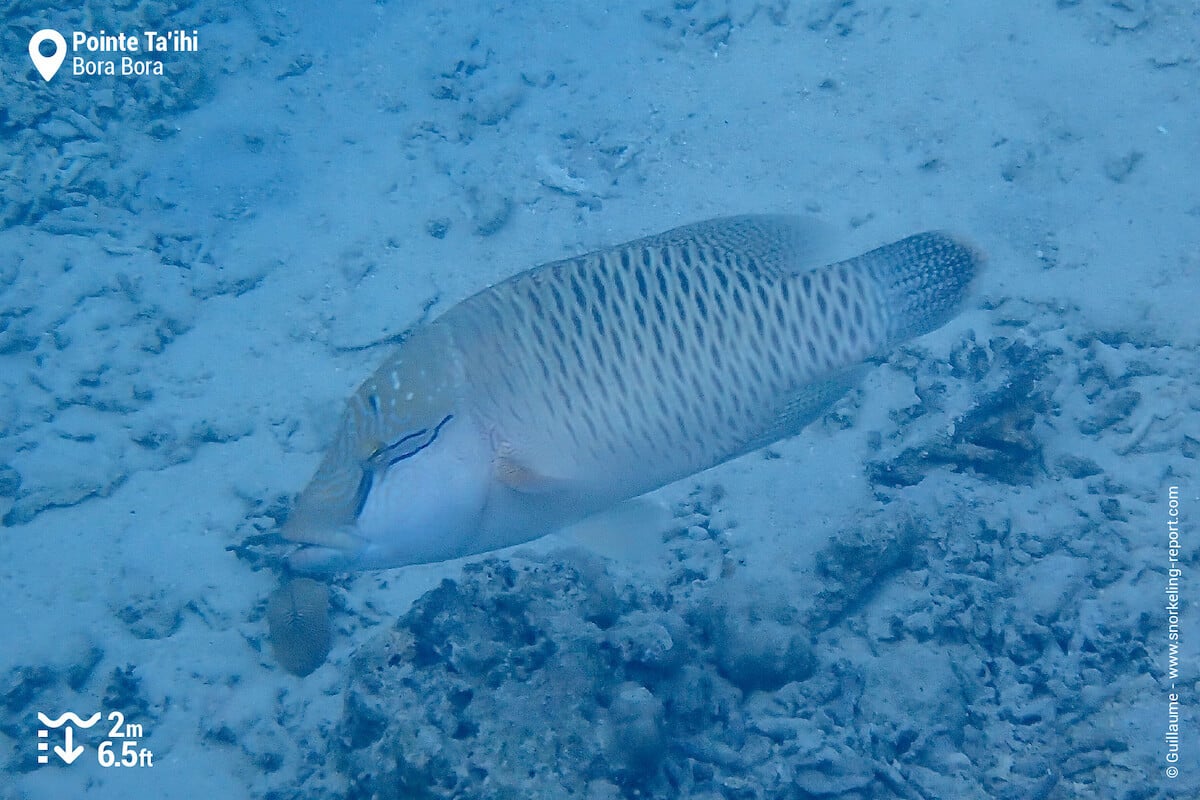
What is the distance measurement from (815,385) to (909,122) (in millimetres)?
4799

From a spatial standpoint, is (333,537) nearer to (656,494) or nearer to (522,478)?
(522,478)

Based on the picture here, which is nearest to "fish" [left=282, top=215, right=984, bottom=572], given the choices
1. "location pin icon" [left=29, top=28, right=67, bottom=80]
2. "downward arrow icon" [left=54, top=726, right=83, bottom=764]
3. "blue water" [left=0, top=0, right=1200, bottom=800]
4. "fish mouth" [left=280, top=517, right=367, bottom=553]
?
"fish mouth" [left=280, top=517, right=367, bottom=553]

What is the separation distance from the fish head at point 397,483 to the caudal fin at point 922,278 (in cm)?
162

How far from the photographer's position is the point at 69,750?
4.32 metres

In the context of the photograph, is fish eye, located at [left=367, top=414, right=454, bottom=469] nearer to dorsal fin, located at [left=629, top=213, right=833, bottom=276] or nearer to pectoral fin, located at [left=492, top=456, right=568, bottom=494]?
pectoral fin, located at [left=492, top=456, right=568, bottom=494]

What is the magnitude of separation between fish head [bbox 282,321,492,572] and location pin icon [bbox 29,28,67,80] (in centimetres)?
943

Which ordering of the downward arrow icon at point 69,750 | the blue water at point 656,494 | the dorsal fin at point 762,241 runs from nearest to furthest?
the dorsal fin at point 762,241 → the blue water at point 656,494 → the downward arrow icon at point 69,750

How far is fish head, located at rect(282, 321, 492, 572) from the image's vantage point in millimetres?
2689

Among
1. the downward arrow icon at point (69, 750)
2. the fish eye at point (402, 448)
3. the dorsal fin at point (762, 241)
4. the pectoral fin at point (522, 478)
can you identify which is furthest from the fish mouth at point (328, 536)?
the downward arrow icon at point (69, 750)

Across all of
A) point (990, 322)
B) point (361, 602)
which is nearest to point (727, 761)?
point (361, 602)

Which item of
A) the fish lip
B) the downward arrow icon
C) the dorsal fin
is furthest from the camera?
the downward arrow icon

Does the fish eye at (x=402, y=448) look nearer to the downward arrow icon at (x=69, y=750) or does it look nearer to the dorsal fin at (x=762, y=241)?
the dorsal fin at (x=762, y=241)

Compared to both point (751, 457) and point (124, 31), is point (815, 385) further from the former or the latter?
point (124, 31)

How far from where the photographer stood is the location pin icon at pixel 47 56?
9320 mm
